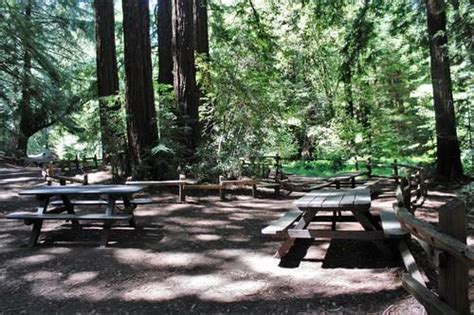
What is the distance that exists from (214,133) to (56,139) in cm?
2589

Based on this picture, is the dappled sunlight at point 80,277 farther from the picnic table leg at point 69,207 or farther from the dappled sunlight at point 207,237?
the picnic table leg at point 69,207

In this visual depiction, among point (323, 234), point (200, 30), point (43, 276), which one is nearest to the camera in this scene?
point (43, 276)

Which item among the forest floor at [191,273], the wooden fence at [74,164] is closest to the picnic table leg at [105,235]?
the forest floor at [191,273]

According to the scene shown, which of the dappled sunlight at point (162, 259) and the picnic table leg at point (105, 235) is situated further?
the picnic table leg at point (105, 235)

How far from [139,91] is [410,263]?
8.11 m

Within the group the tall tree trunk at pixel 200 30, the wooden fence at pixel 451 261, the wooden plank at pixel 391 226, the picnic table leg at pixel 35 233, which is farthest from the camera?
the tall tree trunk at pixel 200 30

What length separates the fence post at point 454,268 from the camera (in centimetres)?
283

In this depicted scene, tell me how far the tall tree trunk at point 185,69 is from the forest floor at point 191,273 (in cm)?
394

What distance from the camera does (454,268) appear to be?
9.43ft

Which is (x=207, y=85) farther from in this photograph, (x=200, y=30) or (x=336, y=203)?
(x=336, y=203)

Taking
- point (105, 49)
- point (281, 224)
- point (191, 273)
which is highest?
point (105, 49)

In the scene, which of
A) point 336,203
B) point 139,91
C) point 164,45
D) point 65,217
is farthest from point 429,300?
point 164,45

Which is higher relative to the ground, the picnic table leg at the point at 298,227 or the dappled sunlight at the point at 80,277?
the picnic table leg at the point at 298,227

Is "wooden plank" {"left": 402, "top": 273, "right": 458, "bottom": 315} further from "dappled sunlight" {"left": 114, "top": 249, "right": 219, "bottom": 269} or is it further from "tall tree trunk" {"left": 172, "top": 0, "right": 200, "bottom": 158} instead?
"tall tree trunk" {"left": 172, "top": 0, "right": 200, "bottom": 158}
